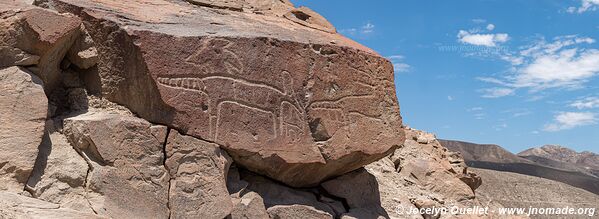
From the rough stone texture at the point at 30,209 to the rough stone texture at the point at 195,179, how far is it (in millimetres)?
714

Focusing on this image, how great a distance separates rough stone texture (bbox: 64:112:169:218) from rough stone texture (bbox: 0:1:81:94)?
1.67 ft

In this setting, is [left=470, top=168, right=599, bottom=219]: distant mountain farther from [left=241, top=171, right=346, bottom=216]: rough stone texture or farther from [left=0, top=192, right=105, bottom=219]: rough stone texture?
[left=0, top=192, right=105, bottom=219]: rough stone texture

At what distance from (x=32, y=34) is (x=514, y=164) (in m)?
37.3

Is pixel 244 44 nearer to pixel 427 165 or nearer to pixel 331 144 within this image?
pixel 331 144

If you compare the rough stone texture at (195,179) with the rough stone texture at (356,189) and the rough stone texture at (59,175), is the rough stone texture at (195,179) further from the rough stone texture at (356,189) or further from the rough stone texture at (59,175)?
the rough stone texture at (356,189)

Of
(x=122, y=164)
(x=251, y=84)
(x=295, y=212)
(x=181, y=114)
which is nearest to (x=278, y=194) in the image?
(x=295, y=212)

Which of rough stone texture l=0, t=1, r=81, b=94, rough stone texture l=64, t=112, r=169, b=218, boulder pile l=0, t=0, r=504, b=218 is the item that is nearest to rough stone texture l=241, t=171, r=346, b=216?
boulder pile l=0, t=0, r=504, b=218

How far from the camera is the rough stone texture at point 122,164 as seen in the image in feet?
13.4

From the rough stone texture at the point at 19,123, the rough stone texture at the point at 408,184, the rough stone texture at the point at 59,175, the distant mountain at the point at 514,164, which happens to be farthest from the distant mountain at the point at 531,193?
the rough stone texture at the point at 19,123

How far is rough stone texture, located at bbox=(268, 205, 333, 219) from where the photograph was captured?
4.91 m

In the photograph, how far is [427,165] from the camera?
7.79m

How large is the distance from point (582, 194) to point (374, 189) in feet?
60.3

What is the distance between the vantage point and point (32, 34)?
13.4 ft

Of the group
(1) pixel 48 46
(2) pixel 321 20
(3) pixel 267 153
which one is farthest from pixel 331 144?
(1) pixel 48 46
